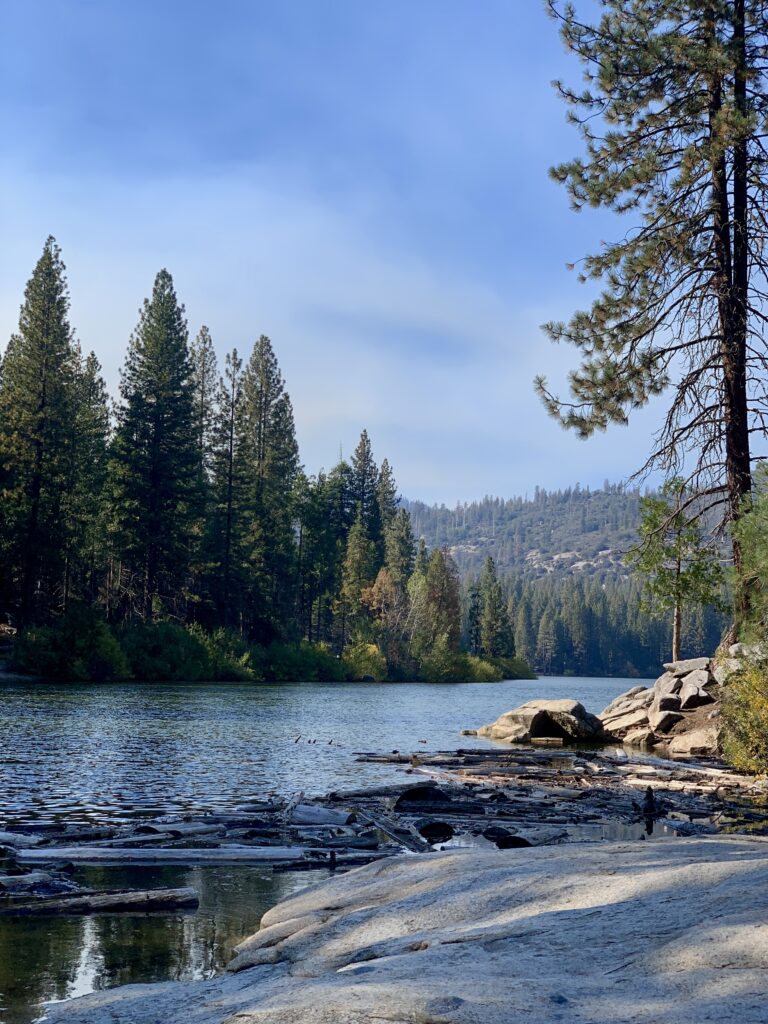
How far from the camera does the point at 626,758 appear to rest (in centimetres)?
1986

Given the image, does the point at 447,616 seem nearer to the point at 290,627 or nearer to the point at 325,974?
the point at 290,627

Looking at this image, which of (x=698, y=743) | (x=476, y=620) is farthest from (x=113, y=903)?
(x=476, y=620)

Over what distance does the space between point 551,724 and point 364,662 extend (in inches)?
2038

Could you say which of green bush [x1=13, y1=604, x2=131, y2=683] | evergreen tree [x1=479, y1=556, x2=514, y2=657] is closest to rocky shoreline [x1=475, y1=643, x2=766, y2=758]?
green bush [x1=13, y1=604, x2=131, y2=683]

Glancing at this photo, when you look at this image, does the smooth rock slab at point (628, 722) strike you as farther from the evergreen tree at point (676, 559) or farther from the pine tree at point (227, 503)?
the pine tree at point (227, 503)

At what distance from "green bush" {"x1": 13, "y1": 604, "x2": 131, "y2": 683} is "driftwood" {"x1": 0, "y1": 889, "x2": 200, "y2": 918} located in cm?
4168

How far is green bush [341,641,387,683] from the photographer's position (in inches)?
2992

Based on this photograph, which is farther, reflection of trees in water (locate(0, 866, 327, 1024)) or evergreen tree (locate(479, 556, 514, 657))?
evergreen tree (locate(479, 556, 514, 657))

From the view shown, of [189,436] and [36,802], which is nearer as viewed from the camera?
[36,802]

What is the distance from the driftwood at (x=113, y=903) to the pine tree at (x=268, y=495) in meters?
64.2

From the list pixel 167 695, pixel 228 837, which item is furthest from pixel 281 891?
pixel 167 695

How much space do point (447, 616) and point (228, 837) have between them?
92.1 m

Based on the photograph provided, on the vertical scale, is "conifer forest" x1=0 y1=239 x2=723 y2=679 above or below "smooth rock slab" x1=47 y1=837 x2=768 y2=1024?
above

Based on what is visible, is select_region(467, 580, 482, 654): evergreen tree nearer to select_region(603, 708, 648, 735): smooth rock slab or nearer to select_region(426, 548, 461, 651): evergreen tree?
select_region(426, 548, 461, 651): evergreen tree
